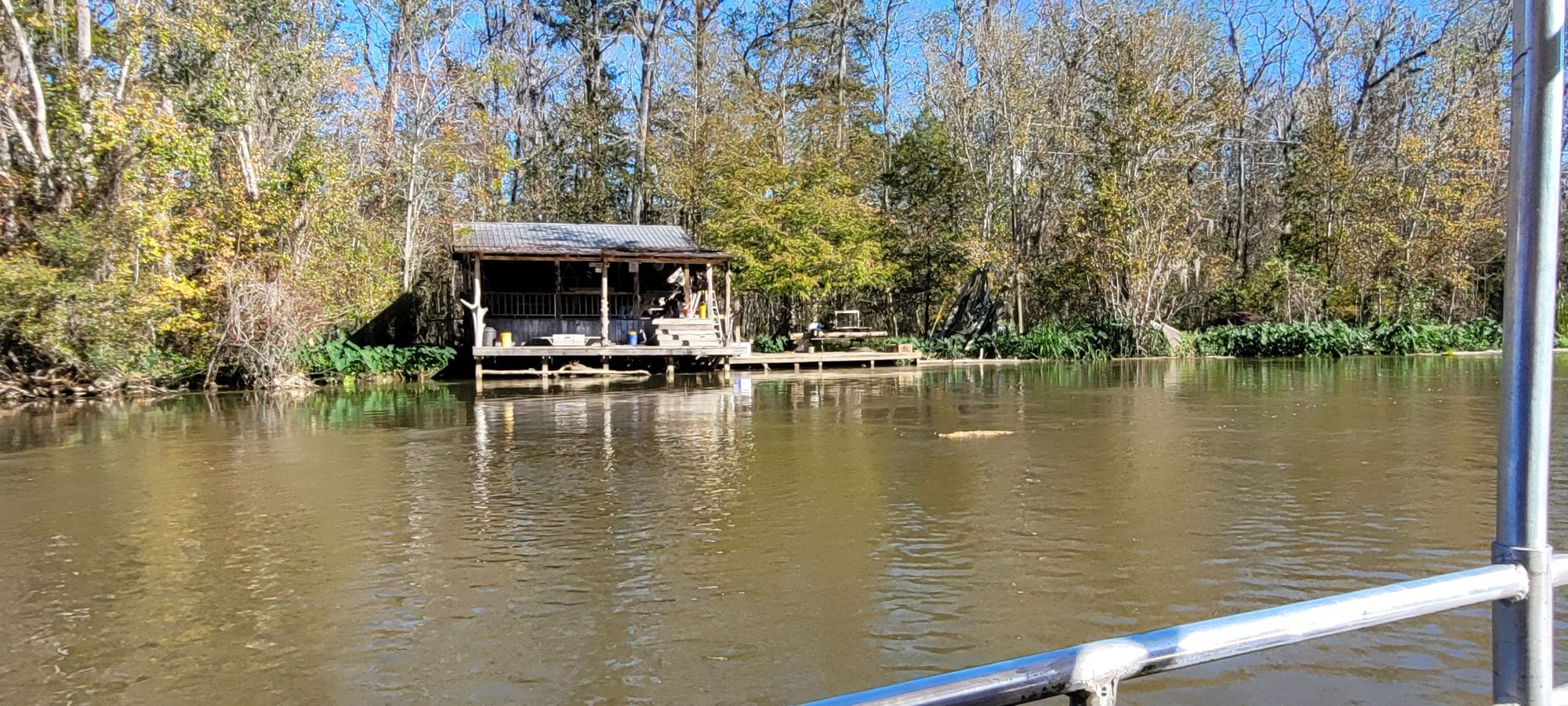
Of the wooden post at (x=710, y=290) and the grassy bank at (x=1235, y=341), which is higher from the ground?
the wooden post at (x=710, y=290)

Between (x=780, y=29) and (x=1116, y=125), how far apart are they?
14673mm

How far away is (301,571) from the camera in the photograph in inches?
244

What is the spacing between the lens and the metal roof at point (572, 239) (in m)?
24.3

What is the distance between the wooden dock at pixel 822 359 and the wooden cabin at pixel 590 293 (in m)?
0.95

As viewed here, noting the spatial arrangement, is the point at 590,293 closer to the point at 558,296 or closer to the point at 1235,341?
the point at 558,296

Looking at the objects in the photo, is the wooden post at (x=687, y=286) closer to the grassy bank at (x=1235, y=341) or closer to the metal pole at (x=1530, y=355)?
the grassy bank at (x=1235, y=341)

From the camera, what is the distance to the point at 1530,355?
199 cm

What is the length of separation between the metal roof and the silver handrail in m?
23.1

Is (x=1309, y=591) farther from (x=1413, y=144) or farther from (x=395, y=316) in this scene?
(x=1413, y=144)

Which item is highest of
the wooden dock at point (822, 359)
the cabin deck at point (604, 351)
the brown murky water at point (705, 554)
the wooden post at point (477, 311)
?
the wooden post at point (477, 311)

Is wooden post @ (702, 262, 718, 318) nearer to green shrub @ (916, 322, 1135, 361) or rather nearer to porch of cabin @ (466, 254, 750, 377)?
porch of cabin @ (466, 254, 750, 377)

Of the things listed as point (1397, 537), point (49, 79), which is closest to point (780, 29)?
point (49, 79)

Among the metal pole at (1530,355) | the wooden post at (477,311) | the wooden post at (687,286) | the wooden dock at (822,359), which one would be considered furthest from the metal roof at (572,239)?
the metal pole at (1530,355)

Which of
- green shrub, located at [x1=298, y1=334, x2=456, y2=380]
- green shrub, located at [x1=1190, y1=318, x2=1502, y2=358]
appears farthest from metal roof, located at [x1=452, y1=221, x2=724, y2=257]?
green shrub, located at [x1=1190, y1=318, x2=1502, y2=358]
